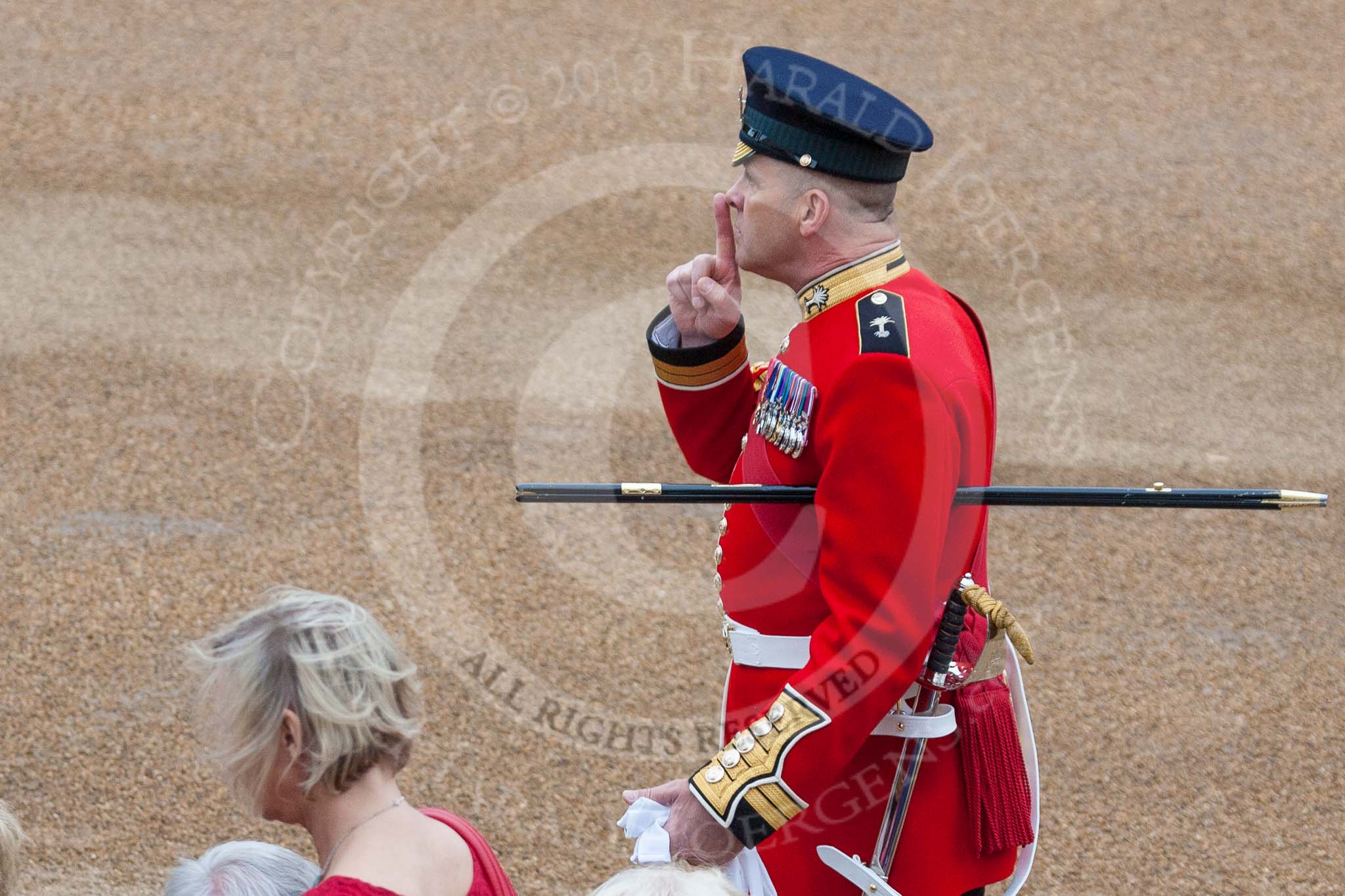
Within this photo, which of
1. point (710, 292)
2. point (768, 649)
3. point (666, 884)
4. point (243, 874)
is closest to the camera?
point (666, 884)

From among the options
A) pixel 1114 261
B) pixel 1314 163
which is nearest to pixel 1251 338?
pixel 1114 261

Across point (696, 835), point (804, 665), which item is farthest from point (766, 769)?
point (804, 665)

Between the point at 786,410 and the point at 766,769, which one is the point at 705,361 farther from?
the point at 766,769

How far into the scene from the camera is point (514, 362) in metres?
6.48

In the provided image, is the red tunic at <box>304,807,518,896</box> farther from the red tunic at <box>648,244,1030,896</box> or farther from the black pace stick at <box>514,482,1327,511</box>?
the black pace stick at <box>514,482,1327,511</box>

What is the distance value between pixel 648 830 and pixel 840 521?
54 cm

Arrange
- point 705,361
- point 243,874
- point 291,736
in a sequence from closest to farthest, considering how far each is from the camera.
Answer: point 291,736 < point 243,874 < point 705,361

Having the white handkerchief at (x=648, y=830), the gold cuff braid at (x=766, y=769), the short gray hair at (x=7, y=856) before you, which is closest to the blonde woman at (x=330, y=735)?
the white handkerchief at (x=648, y=830)

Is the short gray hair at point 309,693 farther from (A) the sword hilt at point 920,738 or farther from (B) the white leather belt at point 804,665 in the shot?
(A) the sword hilt at point 920,738

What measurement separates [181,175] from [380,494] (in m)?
3.28

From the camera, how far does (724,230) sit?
7.47ft

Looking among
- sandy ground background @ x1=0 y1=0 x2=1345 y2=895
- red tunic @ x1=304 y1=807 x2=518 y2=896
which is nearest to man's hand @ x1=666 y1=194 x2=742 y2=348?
red tunic @ x1=304 y1=807 x2=518 y2=896

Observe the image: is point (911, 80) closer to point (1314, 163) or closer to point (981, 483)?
point (1314, 163)

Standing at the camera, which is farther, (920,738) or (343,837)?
(920,738)
